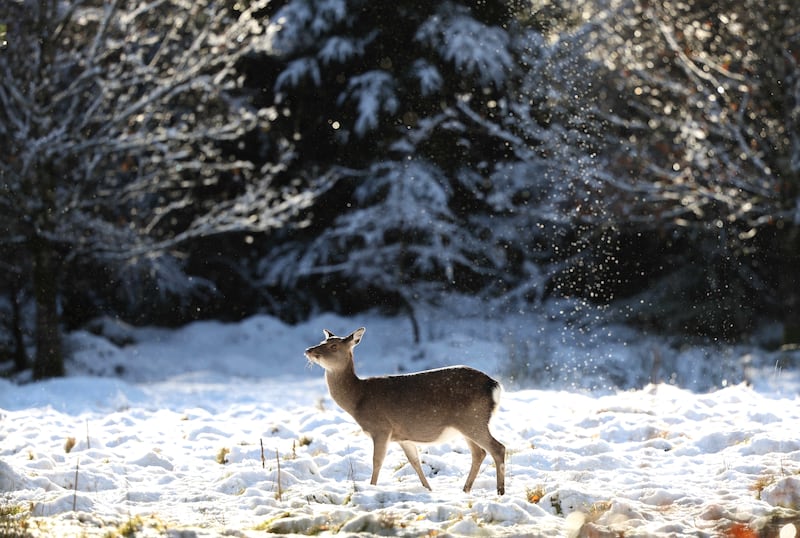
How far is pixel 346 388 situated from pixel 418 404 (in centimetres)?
56

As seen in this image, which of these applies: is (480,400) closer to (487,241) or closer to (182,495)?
(182,495)

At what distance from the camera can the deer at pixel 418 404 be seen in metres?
6.13

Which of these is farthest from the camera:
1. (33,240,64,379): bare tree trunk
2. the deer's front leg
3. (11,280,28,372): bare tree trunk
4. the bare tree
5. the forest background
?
(11,280,28,372): bare tree trunk

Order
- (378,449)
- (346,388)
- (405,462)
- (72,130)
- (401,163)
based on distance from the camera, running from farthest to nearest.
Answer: (401,163)
(72,130)
(405,462)
(346,388)
(378,449)

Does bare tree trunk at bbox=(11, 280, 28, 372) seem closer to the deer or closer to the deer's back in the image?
the deer

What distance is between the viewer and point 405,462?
7309mm

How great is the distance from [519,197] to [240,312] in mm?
6531

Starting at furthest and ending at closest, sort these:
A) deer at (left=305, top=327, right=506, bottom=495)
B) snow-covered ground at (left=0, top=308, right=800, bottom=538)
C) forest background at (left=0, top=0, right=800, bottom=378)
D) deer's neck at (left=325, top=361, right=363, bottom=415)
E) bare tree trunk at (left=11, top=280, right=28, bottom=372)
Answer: bare tree trunk at (left=11, top=280, right=28, bottom=372) < forest background at (left=0, top=0, right=800, bottom=378) < deer's neck at (left=325, top=361, right=363, bottom=415) < deer at (left=305, top=327, right=506, bottom=495) < snow-covered ground at (left=0, top=308, right=800, bottom=538)

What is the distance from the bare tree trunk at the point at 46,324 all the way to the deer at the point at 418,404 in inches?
340

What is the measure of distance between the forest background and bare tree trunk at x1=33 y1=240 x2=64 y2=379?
3 centimetres

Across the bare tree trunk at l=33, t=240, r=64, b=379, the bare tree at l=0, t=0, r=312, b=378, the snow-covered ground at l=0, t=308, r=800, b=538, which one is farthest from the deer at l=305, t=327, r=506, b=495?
the bare tree trunk at l=33, t=240, r=64, b=379

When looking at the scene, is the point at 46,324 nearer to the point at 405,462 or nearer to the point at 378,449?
the point at 405,462

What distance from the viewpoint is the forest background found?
1398 cm

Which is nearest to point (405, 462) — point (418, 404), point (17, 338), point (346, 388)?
point (346, 388)
